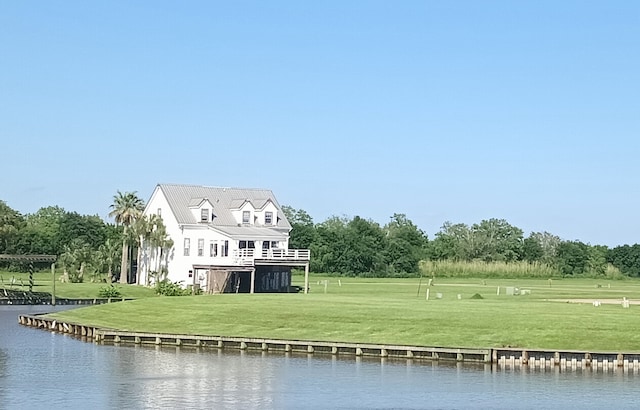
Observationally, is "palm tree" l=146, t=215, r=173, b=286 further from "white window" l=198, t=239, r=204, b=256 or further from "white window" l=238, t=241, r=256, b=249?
"white window" l=238, t=241, r=256, b=249

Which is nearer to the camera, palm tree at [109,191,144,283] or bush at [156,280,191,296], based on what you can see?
bush at [156,280,191,296]

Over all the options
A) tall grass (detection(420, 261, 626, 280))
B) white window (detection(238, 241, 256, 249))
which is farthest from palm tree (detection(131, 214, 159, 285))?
tall grass (detection(420, 261, 626, 280))

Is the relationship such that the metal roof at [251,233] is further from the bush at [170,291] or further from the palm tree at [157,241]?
the bush at [170,291]

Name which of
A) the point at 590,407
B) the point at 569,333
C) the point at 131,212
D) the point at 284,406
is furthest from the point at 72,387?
the point at 131,212

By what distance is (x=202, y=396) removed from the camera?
44.9 meters

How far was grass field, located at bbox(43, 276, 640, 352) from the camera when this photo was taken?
195ft

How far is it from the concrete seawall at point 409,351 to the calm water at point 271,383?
1.58 metres

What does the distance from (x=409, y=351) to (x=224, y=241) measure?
49.6 meters

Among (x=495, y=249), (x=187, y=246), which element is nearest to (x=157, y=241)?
(x=187, y=246)

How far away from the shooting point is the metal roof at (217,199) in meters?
110

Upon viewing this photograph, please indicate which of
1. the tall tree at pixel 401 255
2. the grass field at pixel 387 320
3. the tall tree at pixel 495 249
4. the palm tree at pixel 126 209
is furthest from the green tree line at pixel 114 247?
the tall tree at pixel 495 249

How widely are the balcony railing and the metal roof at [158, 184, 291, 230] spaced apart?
7805 mm

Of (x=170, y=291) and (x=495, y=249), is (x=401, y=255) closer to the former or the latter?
(x=495, y=249)

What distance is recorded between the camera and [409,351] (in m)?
58.4
